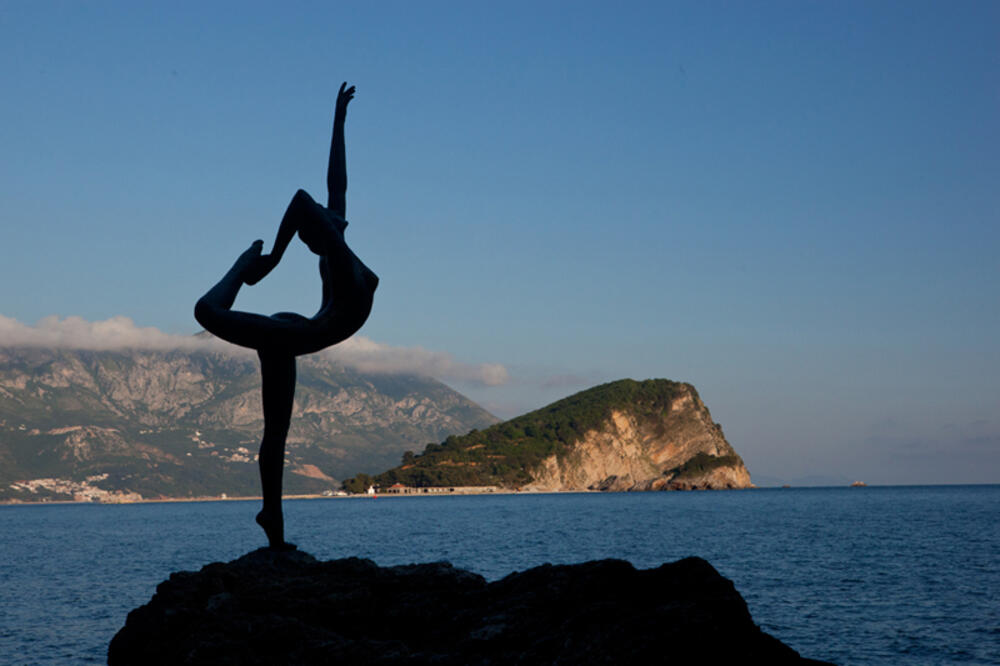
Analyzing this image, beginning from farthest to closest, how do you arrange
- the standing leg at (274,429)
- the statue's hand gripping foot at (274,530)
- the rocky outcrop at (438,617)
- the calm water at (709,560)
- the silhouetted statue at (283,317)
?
the calm water at (709,560), the standing leg at (274,429), the statue's hand gripping foot at (274,530), the silhouetted statue at (283,317), the rocky outcrop at (438,617)

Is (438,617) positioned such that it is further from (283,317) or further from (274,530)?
(283,317)

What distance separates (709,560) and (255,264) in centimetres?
3769

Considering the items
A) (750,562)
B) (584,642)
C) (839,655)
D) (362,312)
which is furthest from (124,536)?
(584,642)

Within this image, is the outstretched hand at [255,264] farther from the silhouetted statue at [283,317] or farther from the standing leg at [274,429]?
the standing leg at [274,429]

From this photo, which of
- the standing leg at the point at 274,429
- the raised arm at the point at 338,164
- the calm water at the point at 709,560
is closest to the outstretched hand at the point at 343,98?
the raised arm at the point at 338,164

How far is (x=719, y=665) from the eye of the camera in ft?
24.7

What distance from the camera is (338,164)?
14352 millimetres

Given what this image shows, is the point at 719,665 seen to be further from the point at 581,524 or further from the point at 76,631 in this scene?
the point at 581,524

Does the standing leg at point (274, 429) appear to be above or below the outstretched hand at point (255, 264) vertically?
below

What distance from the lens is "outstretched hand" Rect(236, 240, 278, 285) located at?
13.4 metres

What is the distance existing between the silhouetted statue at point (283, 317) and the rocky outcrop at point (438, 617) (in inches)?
69.1

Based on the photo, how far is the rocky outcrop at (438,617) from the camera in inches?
309

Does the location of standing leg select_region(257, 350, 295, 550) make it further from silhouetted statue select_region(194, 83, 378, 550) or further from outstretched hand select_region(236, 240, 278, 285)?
outstretched hand select_region(236, 240, 278, 285)

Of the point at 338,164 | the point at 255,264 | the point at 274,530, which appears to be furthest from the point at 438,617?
the point at 338,164
